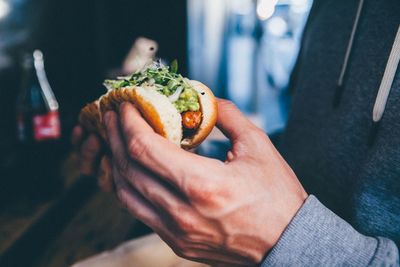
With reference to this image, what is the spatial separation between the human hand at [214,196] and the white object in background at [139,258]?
1.09 feet

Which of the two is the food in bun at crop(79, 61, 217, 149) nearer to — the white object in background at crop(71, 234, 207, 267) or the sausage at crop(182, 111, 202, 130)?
the sausage at crop(182, 111, 202, 130)

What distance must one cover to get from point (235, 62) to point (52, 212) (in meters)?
4.30

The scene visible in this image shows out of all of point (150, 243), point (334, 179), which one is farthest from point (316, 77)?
point (150, 243)

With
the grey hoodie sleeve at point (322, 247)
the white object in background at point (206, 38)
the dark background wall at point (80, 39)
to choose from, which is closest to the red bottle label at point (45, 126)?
the dark background wall at point (80, 39)

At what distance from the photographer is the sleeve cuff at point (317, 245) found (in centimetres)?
62

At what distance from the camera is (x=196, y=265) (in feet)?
3.29

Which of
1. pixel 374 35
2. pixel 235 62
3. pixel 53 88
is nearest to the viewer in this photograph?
pixel 374 35

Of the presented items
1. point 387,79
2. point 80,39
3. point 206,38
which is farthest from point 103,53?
point 387,79

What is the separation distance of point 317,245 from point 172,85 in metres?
0.63

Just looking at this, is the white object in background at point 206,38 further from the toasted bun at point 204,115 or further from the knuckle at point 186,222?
→ the knuckle at point 186,222

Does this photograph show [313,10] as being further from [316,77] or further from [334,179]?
[334,179]

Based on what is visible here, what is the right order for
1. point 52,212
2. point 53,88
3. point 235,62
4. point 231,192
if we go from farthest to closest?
1. point 235,62
2. point 53,88
3. point 52,212
4. point 231,192

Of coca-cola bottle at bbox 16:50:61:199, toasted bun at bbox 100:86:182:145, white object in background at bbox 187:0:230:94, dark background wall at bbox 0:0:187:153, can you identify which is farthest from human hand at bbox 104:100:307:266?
white object in background at bbox 187:0:230:94

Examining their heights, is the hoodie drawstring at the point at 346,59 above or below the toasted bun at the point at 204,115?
above
